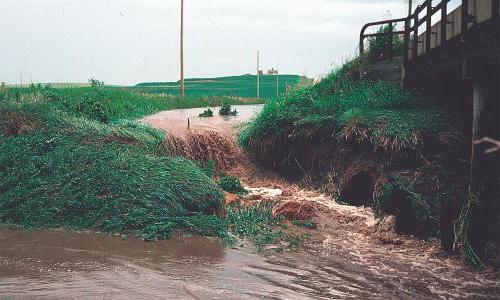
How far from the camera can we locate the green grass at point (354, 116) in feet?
32.5

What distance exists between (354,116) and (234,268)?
5.26 m

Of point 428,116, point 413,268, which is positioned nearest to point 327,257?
point 413,268

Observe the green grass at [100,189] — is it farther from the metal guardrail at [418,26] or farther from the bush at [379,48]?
the bush at [379,48]

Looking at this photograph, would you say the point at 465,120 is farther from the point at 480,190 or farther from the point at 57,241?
the point at 57,241

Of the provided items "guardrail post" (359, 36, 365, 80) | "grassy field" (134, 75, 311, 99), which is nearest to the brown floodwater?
"guardrail post" (359, 36, 365, 80)

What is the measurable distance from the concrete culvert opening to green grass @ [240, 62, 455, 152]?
71cm

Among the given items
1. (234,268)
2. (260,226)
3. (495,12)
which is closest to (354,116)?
(260,226)

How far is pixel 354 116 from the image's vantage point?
10867 millimetres

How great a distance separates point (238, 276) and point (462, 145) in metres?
5.17

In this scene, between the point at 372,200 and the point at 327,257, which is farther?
the point at 372,200

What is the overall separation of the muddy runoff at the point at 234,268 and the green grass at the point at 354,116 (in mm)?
1971

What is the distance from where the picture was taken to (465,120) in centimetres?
997

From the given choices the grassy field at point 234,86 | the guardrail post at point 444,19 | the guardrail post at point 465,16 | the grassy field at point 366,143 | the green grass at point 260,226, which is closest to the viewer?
the guardrail post at point 465,16

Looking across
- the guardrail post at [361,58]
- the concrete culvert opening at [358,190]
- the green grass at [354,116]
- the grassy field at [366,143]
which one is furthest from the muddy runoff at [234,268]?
the guardrail post at [361,58]
